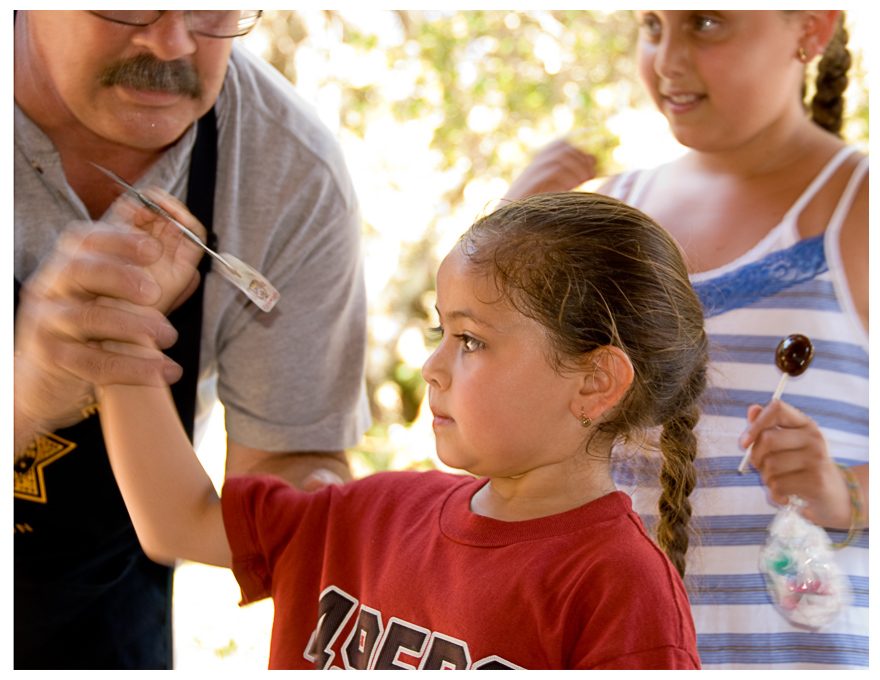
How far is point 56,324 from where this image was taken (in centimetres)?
119

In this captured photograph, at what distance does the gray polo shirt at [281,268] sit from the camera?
1.52 metres

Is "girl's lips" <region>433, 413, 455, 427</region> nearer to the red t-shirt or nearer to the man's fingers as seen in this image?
the red t-shirt

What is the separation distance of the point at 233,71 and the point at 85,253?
0.50 metres

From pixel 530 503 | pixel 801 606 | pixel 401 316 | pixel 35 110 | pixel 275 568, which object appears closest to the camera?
pixel 530 503

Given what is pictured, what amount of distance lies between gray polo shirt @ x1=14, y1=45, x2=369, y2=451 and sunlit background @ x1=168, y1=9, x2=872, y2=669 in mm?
1911

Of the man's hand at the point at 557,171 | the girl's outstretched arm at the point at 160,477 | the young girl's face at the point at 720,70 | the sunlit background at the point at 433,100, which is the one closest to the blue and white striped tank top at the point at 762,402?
the young girl's face at the point at 720,70

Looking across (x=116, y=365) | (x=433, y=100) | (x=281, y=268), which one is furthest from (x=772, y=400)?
(x=433, y=100)

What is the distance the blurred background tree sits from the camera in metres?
3.61

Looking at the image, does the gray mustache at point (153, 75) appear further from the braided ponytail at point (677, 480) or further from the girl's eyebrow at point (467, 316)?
the braided ponytail at point (677, 480)

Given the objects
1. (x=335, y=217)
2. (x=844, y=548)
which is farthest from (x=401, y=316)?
(x=844, y=548)

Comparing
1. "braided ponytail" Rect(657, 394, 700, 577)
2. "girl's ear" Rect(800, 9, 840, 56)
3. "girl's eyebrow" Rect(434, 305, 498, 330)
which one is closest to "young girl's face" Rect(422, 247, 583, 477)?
"girl's eyebrow" Rect(434, 305, 498, 330)

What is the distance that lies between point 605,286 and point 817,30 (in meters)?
0.73

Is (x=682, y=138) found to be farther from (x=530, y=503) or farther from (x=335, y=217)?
(x=530, y=503)

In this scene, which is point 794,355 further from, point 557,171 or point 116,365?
point 116,365
